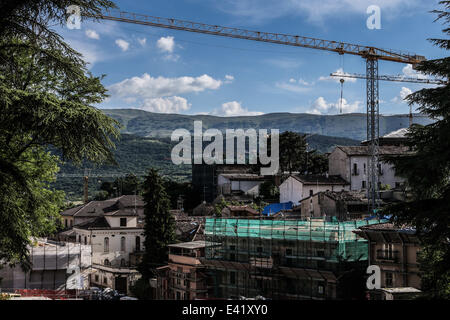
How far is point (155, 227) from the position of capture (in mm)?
40906


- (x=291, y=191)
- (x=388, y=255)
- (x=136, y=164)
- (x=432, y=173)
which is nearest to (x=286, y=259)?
(x=388, y=255)

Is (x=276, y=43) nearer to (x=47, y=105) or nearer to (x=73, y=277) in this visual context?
(x=73, y=277)

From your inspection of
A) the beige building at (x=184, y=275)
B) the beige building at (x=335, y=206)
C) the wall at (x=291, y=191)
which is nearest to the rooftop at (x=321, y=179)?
the wall at (x=291, y=191)

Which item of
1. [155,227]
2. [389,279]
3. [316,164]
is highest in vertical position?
[316,164]

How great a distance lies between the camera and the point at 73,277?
36125 millimetres

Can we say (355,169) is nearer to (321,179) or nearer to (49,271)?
(321,179)

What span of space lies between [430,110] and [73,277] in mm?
29946

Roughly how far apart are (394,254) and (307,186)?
29.8 metres

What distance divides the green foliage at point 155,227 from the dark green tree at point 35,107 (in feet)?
89.4

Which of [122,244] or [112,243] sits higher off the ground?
[112,243]

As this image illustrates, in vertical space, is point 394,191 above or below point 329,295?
above
